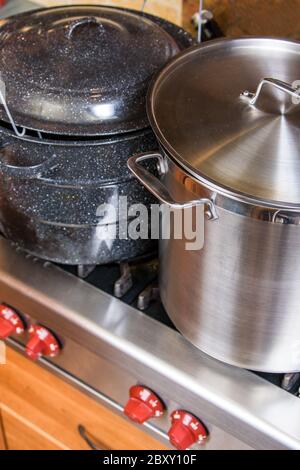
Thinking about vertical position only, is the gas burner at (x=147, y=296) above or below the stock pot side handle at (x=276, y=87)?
below

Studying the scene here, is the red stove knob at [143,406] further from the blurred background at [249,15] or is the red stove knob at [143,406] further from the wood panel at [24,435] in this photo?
the blurred background at [249,15]

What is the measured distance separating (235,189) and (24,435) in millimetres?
738

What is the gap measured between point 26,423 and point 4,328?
0.27 m

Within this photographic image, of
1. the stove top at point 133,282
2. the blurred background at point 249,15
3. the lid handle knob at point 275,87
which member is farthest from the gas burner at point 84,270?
the blurred background at point 249,15

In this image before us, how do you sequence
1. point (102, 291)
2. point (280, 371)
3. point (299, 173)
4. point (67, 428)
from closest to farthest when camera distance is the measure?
1. point (299, 173)
2. point (280, 371)
3. point (102, 291)
4. point (67, 428)

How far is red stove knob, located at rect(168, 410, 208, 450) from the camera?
2.52ft

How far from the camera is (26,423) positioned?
108cm

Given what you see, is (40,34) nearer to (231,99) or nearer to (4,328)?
(231,99)

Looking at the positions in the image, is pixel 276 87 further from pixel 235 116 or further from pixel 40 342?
pixel 40 342

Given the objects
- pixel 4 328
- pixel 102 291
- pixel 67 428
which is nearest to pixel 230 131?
pixel 102 291

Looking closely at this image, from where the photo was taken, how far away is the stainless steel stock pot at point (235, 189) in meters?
0.58

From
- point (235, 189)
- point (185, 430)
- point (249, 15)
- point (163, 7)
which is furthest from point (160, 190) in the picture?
point (163, 7)

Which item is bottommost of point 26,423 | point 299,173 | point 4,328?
point 26,423

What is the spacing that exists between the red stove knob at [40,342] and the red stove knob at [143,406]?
0.14 m
